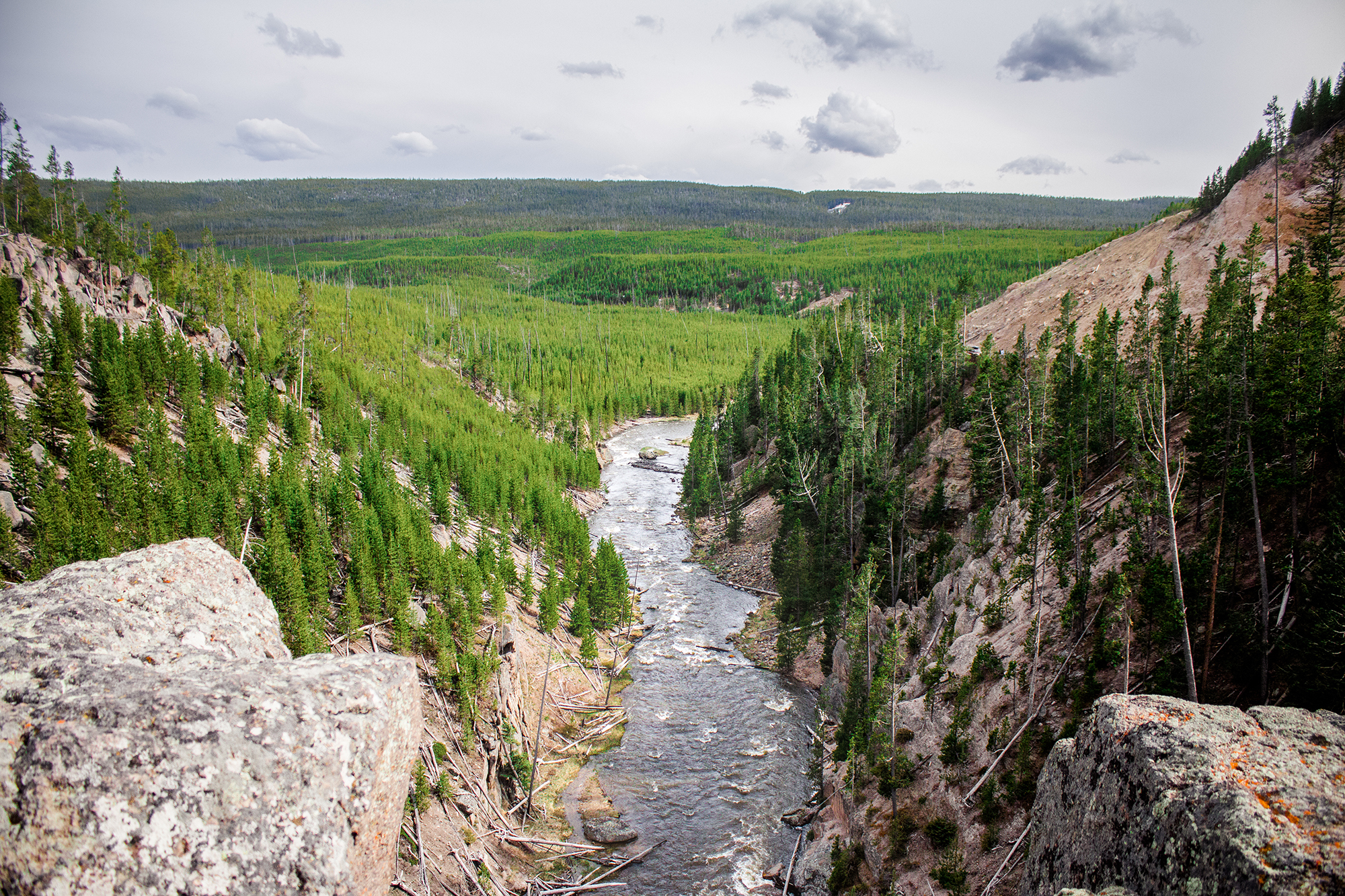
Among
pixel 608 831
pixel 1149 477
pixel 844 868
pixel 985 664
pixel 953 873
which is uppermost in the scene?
pixel 1149 477

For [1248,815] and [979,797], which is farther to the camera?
[979,797]

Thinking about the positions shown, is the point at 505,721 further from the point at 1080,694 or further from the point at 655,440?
the point at 655,440

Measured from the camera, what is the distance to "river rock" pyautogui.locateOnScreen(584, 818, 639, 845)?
25.2 meters

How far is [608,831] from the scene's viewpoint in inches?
1007

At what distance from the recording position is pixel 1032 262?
200m

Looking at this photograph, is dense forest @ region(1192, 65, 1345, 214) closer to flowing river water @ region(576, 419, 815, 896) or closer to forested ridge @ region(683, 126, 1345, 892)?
forested ridge @ region(683, 126, 1345, 892)

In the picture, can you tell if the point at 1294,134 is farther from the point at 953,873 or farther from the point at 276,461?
the point at 276,461

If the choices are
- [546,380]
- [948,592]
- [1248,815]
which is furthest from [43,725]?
[546,380]

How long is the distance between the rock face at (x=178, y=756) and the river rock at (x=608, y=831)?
1704 cm

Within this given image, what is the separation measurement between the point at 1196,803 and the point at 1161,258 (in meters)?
57.9

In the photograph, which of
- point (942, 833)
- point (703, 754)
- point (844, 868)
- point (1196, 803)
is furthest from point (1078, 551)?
point (703, 754)

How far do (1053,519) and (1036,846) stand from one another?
1631 centimetres

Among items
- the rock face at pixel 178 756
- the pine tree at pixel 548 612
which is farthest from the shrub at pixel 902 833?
the pine tree at pixel 548 612

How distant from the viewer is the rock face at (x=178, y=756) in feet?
25.9
